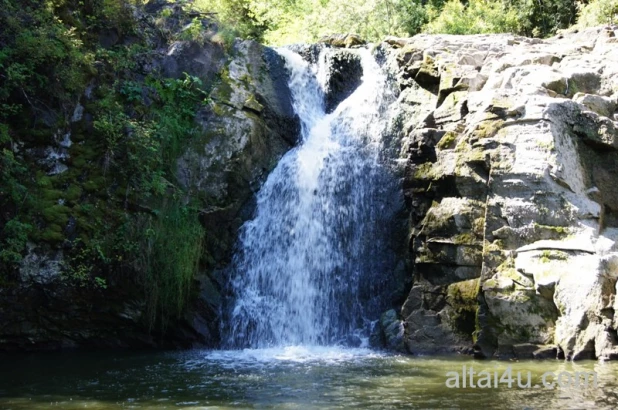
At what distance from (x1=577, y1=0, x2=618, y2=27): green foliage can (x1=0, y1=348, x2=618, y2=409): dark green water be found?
43.7 feet

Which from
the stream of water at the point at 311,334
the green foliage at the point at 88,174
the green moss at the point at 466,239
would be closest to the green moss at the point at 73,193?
the green foliage at the point at 88,174

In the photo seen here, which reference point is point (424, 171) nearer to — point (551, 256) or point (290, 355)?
point (551, 256)

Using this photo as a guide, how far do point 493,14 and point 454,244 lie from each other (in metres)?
13.0

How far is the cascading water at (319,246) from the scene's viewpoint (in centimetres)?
1334

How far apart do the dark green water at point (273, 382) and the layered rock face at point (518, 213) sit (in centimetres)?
81

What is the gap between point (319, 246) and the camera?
14094mm

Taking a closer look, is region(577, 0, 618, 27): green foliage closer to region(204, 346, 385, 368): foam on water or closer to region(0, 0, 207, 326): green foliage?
region(0, 0, 207, 326): green foliage

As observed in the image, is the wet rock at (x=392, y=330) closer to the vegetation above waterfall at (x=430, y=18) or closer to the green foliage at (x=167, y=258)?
the green foliage at (x=167, y=258)

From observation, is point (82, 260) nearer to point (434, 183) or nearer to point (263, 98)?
point (263, 98)

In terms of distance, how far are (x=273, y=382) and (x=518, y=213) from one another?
16.9 feet

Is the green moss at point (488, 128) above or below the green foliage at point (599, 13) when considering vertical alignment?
below

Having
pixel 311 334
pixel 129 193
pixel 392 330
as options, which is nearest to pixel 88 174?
pixel 129 193

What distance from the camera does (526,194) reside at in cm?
1187

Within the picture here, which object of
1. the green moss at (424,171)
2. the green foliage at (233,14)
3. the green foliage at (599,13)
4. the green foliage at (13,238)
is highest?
the green foliage at (599,13)
